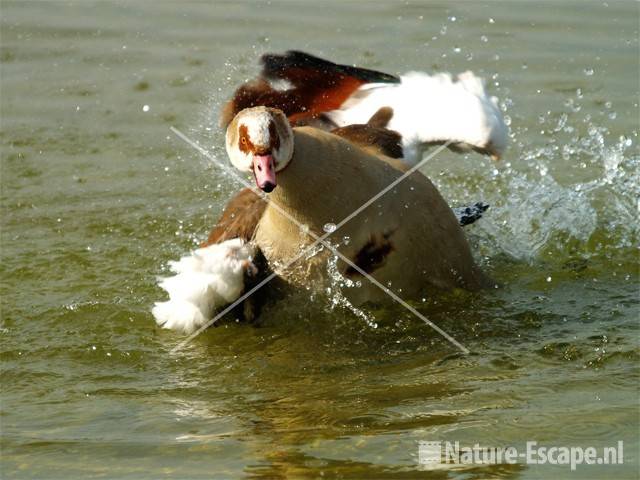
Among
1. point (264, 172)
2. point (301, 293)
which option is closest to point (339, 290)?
point (301, 293)

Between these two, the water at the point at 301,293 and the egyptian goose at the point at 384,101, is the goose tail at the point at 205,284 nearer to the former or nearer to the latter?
the water at the point at 301,293

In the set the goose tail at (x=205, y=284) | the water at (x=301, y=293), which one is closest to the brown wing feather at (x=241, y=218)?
the goose tail at (x=205, y=284)

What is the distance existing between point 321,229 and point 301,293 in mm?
430

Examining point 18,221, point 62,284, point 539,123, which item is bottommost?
point 62,284

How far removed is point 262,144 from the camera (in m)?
4.84

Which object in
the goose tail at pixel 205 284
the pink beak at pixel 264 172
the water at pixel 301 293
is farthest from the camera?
the goose tail at pixel 205 284

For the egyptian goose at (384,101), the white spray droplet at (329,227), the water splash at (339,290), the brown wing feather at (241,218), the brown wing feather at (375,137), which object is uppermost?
the egyptian goose at (384,101)

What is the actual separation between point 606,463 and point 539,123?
4997 millimetres

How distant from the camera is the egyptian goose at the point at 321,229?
16.9 ft

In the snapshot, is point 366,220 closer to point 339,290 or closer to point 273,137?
Answer: point 339,290

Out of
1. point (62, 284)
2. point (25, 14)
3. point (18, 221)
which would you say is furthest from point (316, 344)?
point (25, 14)

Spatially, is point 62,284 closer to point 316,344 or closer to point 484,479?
point 316,344

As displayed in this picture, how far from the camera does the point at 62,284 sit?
21.9ft

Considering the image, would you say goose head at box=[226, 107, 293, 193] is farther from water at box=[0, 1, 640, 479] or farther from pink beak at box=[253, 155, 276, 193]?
water at box=[0, 1, 640, 479]
